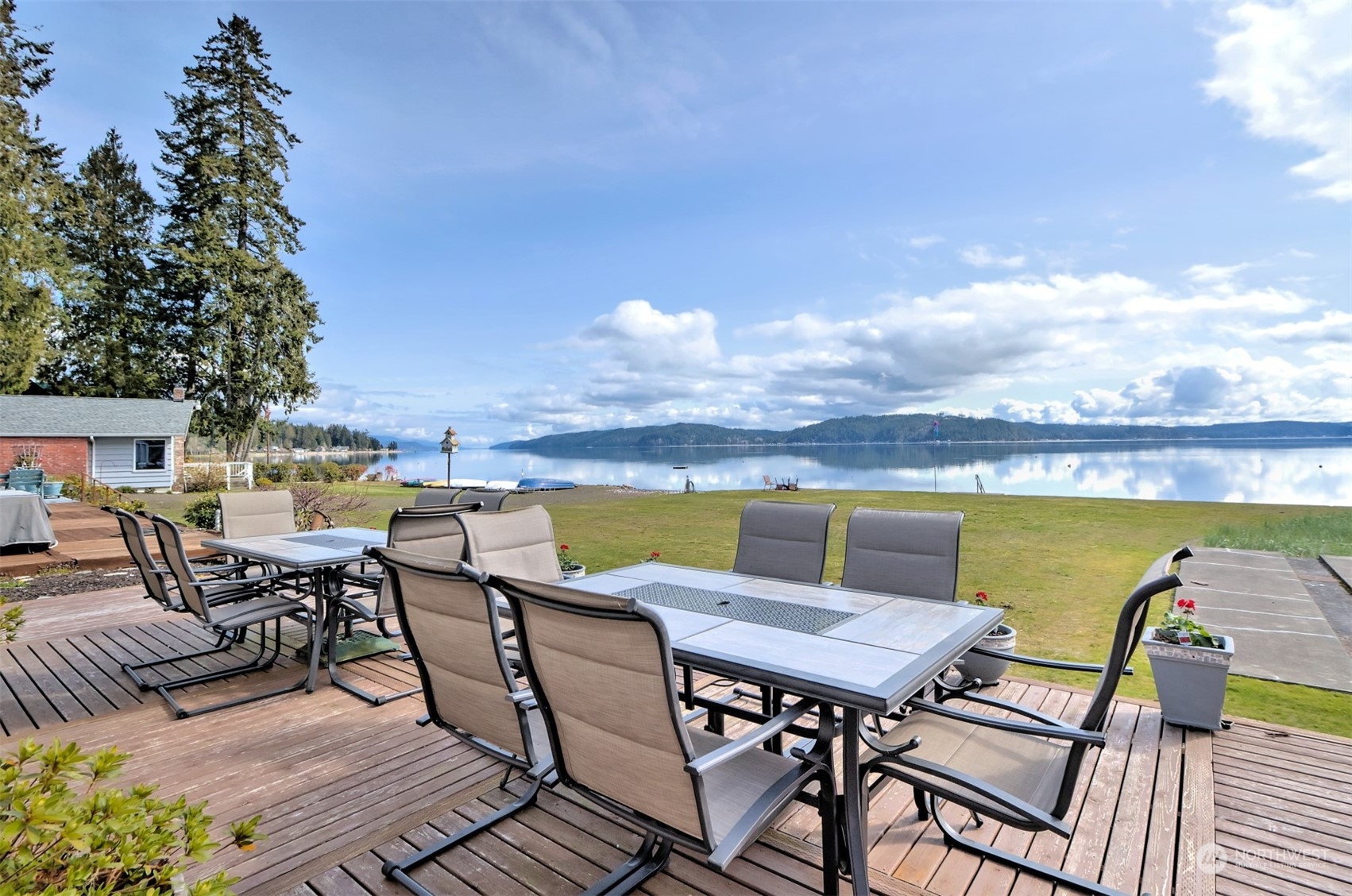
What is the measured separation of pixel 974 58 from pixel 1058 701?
9035 millimetres

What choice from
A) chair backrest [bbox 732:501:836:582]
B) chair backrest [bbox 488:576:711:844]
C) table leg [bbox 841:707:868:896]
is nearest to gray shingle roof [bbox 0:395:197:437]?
chair backrest [bbox 732:501:836:582]

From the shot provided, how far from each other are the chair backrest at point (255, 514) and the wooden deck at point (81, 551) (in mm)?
1163

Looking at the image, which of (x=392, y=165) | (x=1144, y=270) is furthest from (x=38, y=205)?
(x=1144, y=270)

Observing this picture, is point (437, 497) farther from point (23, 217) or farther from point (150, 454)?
point (150, 454)

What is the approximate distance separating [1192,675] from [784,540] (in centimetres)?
216

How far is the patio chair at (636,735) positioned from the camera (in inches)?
57.1

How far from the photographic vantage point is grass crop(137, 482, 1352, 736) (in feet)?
14.6

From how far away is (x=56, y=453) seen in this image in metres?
19.7

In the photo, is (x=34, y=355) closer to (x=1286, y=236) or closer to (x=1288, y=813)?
(x=1288, y=813)

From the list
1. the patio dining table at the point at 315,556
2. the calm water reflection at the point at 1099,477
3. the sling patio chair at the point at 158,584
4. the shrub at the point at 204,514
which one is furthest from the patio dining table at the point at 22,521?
the calm water reflection at the point at 1099,477

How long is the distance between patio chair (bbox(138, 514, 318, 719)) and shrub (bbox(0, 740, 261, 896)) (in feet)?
10.3

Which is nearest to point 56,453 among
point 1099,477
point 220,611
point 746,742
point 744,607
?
point 220,611

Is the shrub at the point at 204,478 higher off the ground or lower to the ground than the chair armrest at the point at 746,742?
lower

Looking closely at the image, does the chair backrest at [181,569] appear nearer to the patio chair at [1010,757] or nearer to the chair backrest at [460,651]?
the chair backrest at [460,651]
